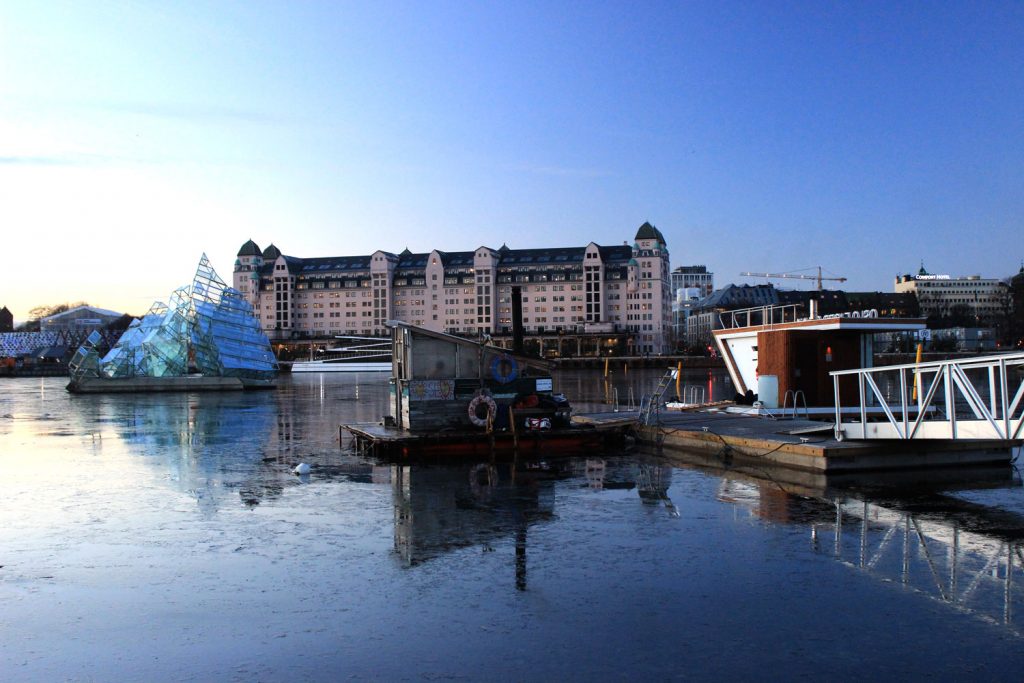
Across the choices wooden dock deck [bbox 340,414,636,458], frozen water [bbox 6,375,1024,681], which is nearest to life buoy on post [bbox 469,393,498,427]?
wooden dock deck [bbox 340,414,636,458]

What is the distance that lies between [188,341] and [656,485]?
75939 mm

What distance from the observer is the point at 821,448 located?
2203 centimetres

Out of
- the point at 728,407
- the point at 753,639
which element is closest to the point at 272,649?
the point at 753,639

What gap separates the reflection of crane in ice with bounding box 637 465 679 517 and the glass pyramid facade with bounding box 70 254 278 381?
71627 millimetres

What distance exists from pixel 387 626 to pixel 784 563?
645 centimetres

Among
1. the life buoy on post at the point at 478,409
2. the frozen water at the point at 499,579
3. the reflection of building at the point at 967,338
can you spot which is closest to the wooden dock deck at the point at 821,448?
the frozen water at the point at 499,579

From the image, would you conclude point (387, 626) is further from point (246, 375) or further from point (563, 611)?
point (246, 375)

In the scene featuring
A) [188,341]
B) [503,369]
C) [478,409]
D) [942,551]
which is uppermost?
[188,341]

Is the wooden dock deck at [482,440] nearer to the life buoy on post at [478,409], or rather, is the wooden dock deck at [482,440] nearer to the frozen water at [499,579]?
the life buoy on post at [478,409]

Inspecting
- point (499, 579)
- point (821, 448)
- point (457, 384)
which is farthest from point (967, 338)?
point (499, 579)

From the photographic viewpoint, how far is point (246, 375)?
89.8m

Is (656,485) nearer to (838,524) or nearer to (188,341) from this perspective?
(838,524)

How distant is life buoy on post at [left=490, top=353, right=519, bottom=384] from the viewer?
2827 cm

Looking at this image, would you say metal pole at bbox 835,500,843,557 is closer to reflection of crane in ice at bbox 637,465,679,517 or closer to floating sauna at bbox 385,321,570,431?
reflection of crane in ice at bbox 637,465,679,517
